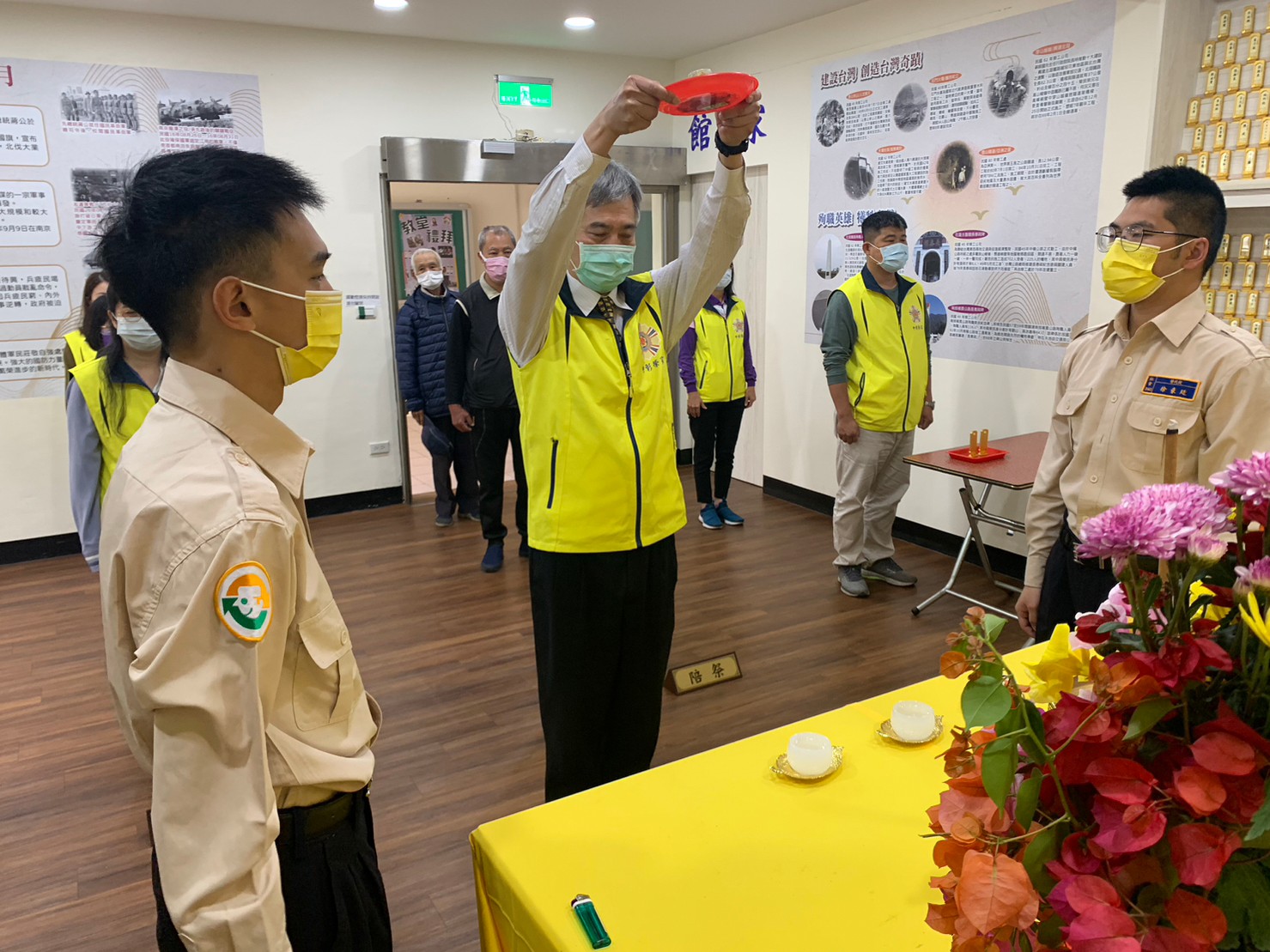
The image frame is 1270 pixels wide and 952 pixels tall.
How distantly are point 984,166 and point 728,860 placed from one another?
4.08 metres

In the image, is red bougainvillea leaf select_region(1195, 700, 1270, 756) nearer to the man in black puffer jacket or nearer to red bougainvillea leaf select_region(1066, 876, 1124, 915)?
red bougainvillea leaf select_region(1066, 876, 1124, 915)

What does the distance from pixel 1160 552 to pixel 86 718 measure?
3593 mm

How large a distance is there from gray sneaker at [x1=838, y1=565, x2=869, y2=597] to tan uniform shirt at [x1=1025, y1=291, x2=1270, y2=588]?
6.46 feet

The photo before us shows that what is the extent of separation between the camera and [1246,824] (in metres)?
0.63

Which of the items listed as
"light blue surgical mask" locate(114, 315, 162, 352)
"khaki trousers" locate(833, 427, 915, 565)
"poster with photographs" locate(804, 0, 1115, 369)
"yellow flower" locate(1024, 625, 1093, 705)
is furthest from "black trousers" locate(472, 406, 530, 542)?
"yellow flower" locate(1024, 625, 1093, 705)

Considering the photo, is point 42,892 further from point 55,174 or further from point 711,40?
point 711,40

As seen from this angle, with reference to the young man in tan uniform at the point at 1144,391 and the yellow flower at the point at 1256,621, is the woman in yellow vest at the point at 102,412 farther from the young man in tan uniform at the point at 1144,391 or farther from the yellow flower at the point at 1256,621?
the yellow flower at the point at 1256,621

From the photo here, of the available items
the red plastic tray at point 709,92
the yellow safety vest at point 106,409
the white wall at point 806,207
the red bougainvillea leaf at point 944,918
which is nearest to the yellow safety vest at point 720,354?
the white wall at point 806,207

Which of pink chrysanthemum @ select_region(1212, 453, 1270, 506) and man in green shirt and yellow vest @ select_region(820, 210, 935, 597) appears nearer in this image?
pink chrysanthemum @ select_region(1212, 453, 1270, 506)

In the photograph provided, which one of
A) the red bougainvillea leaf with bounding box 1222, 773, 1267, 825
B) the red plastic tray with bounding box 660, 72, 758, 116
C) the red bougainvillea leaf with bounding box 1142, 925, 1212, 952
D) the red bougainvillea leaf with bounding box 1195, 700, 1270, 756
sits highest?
the red plastic tray with bounding box 660, 72, 758, 116

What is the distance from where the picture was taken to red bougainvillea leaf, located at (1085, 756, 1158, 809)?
0.65 metres

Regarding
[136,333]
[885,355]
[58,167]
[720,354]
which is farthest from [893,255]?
[58,167]

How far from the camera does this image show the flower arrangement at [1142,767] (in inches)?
25.0

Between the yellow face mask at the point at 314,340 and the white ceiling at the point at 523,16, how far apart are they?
412 cm
